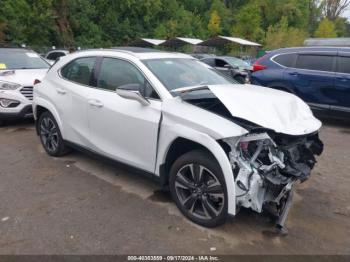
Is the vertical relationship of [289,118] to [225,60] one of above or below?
above

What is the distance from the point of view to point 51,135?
5.57 metres

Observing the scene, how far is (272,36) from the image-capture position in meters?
41.2

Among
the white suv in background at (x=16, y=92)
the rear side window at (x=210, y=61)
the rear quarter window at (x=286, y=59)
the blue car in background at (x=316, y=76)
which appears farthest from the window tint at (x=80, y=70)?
the rear side window at (x=210, y=61)

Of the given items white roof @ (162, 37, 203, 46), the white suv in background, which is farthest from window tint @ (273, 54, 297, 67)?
white roof @ (162, 37, 203, 46)

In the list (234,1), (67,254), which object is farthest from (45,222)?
(234,1)

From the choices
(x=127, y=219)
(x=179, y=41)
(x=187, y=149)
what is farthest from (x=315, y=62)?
(x=179, y=41)

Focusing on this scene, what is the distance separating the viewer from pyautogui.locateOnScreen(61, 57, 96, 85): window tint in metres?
4.81

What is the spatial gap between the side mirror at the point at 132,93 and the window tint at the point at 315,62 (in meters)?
5.46

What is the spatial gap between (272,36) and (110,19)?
18.6 m

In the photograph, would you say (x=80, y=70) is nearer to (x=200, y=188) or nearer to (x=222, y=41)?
(x=200, y=188)

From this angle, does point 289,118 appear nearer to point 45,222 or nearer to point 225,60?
point 45,222

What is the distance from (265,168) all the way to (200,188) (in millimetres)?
682

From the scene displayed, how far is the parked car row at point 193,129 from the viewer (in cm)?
328

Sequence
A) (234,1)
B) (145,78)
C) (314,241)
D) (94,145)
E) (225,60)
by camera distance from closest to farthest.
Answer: (314,241) < (145,78) < (94,145) < (225,60) < (234,1)
